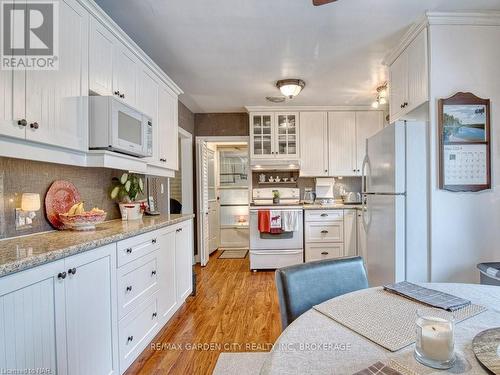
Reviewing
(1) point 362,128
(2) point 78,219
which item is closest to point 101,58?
(2) point 78,219

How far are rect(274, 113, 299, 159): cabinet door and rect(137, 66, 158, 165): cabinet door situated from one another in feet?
7.05

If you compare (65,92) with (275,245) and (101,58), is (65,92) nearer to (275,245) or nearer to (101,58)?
(101,58)

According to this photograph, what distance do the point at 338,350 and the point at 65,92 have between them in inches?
70.9

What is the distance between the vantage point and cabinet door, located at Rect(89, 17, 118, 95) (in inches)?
71.7

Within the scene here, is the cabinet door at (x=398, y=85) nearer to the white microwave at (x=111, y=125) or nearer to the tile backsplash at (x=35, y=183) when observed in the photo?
the white microwave at (x=111, y=125)

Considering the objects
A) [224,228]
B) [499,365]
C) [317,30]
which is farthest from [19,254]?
[224,228]

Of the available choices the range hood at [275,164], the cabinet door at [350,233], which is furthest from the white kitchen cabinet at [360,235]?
the range hood at [275,164]

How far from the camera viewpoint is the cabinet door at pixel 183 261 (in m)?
2.70

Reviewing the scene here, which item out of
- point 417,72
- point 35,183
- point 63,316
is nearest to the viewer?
point 63,316

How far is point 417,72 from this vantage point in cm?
232

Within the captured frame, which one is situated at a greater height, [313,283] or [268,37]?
[268,37]

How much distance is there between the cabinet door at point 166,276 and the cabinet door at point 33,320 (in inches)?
41.2

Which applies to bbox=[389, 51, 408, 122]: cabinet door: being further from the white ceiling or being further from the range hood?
the range hood

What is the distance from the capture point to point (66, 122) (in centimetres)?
162
